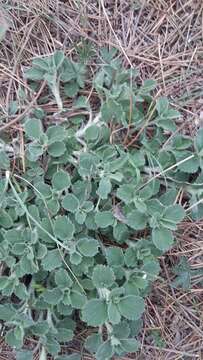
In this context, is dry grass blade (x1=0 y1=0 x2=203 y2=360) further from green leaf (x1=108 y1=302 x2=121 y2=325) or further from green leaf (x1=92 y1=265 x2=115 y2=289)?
green leaf (x1=108 y1=302 x2=121 y2=325)

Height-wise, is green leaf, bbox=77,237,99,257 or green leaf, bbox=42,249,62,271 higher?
green leaf, bbox=77,237,99,257

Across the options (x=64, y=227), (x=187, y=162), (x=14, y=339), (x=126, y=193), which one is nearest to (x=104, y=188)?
(x=126, y=193)

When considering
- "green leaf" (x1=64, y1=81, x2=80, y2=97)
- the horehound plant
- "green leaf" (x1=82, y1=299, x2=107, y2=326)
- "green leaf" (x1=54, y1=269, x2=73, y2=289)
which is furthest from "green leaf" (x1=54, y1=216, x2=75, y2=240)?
"green leaf" (x1=64, y1=81, x2=80, y2=97)

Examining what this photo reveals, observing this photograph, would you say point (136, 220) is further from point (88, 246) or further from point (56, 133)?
point (56, 133)

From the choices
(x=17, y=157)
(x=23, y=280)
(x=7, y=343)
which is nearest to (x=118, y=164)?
(x=17, y=157)

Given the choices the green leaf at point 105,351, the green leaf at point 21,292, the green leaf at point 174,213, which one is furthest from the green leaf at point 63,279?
the green leaf at point 174,213

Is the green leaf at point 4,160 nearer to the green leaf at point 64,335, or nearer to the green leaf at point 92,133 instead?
the green leaf at point 92,133

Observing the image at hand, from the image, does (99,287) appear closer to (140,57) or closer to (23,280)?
(23,280)
